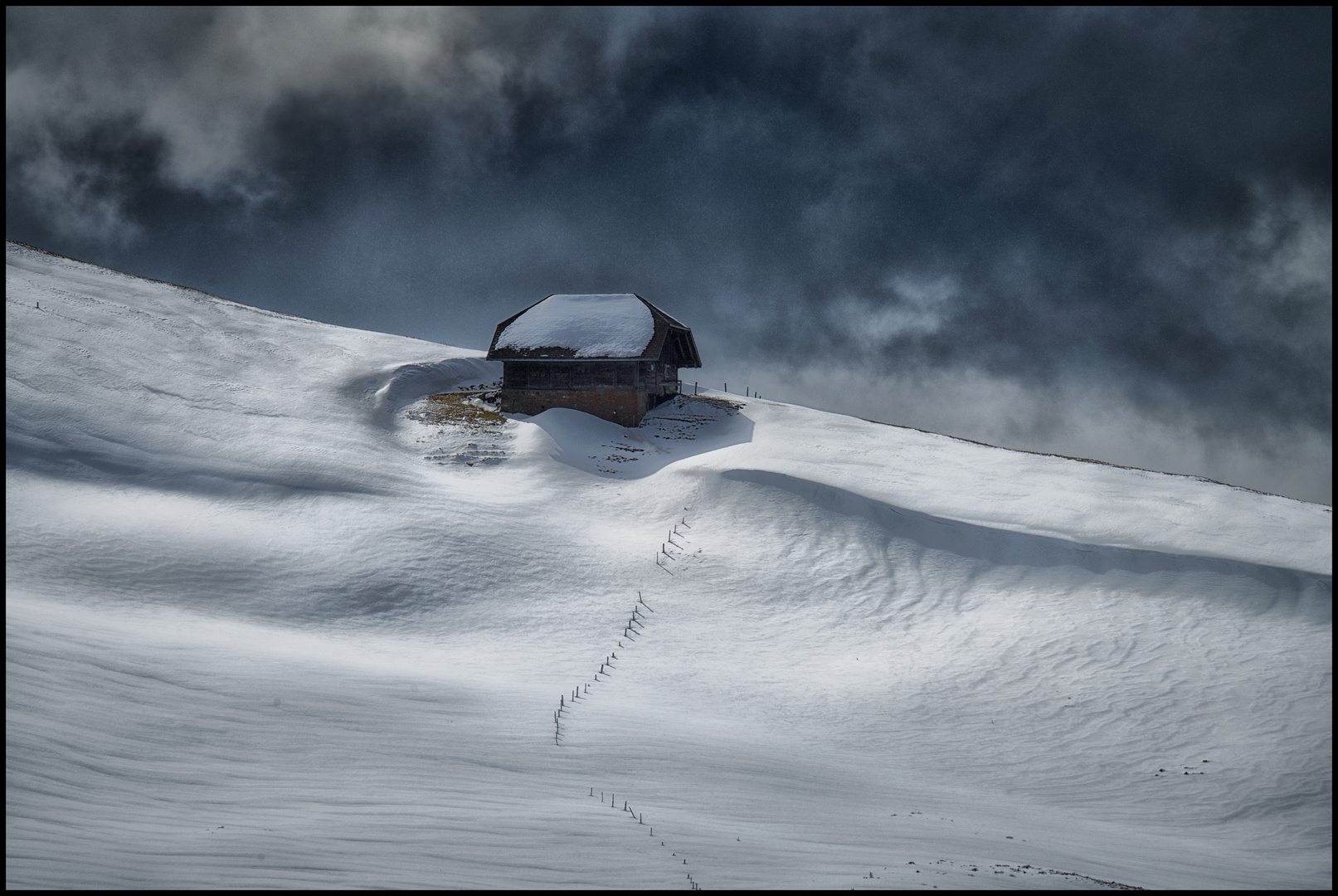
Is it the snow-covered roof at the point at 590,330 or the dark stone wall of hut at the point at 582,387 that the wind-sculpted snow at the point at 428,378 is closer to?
the snow-covered roof at the point at 590,330

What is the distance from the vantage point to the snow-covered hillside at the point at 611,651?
867 centimetres

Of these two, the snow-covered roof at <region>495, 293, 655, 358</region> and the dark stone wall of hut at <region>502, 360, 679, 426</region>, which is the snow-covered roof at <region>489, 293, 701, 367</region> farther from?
the dark stone wall of hut at <region>502, 360, 679, 426</region>

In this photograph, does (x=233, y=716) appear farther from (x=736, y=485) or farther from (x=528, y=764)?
(x=736, y=485)

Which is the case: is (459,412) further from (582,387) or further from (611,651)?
(611,651)

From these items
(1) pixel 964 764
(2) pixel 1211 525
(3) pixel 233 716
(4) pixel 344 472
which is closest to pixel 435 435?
(4) pixel 344 472

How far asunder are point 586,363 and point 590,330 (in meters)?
1.92

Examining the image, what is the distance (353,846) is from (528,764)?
3.37 metres

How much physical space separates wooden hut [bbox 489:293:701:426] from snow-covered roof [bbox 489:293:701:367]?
4cm

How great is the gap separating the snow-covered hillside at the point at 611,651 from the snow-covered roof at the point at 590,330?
426cm

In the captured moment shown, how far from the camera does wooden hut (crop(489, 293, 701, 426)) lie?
33625mm

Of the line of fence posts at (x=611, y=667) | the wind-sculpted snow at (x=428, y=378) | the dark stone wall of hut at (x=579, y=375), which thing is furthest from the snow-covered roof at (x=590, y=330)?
the line of fence posts at (x=611, y=667)

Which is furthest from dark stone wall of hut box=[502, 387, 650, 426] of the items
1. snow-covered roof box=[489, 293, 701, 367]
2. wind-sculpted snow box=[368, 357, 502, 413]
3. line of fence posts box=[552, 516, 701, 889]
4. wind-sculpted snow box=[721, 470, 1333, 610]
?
line of fence posts box=[552, 516, 701, 889]

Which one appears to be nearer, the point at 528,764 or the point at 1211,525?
the point at 528,764

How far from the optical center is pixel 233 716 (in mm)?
10617
